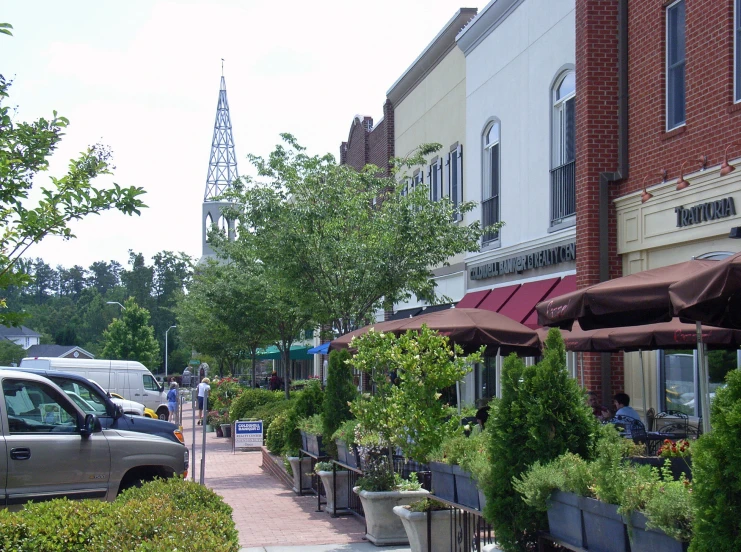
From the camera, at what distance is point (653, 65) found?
14.3 metres

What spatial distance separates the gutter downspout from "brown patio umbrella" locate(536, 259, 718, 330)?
17.9 feet

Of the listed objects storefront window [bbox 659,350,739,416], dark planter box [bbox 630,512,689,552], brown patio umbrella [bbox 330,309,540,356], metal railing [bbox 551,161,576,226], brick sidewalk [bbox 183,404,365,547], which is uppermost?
metal railing [bbox 551,161,576,226]

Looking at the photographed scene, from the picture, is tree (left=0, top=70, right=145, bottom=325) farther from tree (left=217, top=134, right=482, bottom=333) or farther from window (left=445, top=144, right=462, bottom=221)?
window (left=445, top=144, right=462, bottom=221)

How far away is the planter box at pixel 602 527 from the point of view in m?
5.30

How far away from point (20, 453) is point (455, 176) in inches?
644

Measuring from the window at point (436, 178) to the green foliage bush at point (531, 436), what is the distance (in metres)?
18.8

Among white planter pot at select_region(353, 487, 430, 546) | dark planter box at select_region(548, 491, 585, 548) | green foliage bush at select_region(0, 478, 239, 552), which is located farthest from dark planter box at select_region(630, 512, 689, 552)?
white planter pot at select_region(353, 487, 430, 546)

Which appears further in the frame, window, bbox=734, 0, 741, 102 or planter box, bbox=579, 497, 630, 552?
window, bbox=734, 0, 741, 102

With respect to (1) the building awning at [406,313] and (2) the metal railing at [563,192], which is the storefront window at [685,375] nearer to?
(2) the metal railing at [563,192]

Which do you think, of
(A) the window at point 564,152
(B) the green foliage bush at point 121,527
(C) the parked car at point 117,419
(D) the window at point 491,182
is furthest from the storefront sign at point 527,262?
(B) the green foliage bush at point 121,527

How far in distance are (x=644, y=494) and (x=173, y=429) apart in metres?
8.05

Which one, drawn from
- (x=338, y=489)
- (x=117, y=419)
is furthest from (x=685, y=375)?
(x=117, y=419)

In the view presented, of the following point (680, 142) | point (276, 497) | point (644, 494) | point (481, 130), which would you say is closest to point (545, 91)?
point (481, 130)

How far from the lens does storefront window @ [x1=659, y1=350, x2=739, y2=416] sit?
1341 cm
